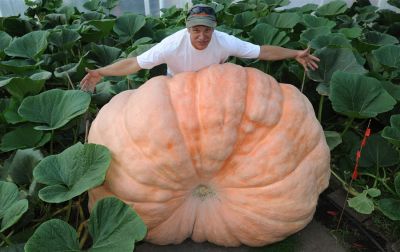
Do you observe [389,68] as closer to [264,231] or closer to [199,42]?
Answer: [199,42]

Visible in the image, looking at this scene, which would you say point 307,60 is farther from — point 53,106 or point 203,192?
point 53,106

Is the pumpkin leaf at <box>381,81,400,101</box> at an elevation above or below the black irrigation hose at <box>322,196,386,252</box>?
→ above

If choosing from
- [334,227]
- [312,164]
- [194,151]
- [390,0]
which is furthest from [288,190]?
[390,0]

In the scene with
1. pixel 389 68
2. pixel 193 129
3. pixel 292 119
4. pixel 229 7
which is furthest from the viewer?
pixel 229 7

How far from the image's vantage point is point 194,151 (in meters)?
1.70

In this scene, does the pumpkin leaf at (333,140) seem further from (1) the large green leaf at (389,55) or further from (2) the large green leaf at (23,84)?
(2) the large green leaf at (23,84)

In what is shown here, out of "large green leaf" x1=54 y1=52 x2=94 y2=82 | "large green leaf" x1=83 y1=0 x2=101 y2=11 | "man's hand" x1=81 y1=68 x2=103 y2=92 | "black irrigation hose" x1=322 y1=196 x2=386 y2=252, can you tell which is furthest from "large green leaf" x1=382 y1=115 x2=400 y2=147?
"large green leaf" x1=83 y1=0 x2=101 y2=11

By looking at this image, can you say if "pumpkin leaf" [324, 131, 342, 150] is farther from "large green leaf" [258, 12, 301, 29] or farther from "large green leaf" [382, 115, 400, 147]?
"large green leaf" [258, 12, 301, 29]

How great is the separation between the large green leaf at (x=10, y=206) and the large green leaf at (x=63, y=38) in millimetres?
1712

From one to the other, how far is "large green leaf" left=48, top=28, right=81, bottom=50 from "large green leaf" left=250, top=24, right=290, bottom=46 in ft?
4.49

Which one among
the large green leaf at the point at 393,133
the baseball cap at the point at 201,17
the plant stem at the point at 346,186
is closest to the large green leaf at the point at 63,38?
the baseball cap at the point at 201,17

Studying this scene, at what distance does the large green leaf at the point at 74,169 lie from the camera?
160cm

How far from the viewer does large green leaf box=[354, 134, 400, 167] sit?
7.29 feet

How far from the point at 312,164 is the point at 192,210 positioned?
1.90 feet
